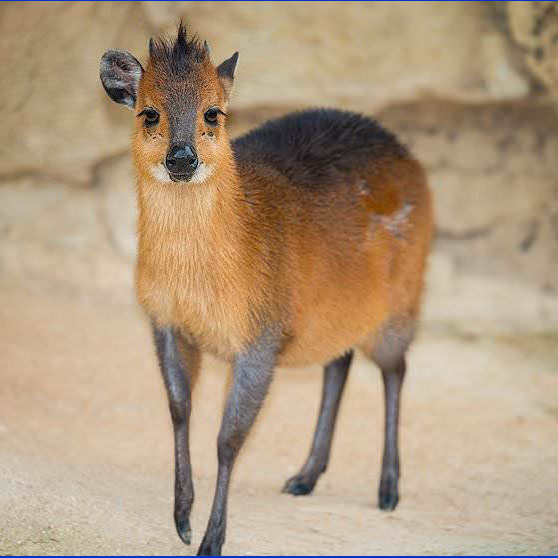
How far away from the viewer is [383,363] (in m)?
7.46

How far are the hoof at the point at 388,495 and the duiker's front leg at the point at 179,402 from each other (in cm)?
135

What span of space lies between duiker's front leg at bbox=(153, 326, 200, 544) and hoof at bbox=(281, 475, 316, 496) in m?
1.14

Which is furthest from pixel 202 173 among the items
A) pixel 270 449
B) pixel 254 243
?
pixel 270 449

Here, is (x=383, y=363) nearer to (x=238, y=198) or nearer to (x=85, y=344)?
(x=238, y=198)

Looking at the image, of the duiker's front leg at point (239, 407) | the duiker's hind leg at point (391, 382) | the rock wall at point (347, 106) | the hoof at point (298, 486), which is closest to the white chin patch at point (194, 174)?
the duiker's front leg at point (239, 407)

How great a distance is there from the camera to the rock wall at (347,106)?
386 inches

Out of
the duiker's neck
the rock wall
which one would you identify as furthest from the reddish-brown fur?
the rock wall

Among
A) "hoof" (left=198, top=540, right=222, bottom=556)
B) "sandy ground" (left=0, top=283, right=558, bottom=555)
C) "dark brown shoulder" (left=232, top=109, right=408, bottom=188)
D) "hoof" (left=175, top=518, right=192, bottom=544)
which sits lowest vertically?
"sandy ground" (left=0, top=283, right=558, bottom=555)

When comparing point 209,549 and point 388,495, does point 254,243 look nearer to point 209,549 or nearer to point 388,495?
point 209,549

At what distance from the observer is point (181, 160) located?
5.72 m

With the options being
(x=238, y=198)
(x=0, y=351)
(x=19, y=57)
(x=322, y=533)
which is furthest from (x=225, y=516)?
(x=19, y=57)

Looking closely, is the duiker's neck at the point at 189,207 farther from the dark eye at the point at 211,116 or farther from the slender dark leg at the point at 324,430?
the slender dark leg at the point at 324,430

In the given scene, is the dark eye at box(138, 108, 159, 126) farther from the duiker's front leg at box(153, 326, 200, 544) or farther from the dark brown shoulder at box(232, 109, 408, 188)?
the duiker's front leg at box(153, 326, 200, 544)

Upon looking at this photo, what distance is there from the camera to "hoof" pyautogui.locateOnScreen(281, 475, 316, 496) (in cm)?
736
